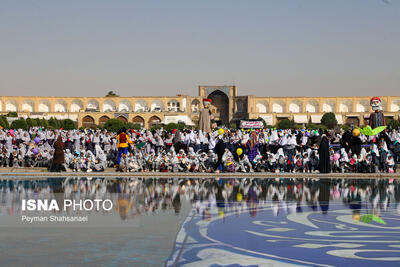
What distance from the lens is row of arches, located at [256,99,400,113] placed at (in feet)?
321

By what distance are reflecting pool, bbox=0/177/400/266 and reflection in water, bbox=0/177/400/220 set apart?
0.07ft

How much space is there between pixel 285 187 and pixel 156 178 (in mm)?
3835

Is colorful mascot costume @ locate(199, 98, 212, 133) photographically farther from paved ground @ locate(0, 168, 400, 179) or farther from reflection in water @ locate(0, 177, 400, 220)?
reflection in water @ locate(0, 177, 400, 220)

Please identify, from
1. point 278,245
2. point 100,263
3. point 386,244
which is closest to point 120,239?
point 100,263

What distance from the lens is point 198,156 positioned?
1720 cm

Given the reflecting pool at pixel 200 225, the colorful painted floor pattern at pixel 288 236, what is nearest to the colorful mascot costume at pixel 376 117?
the reflecting pool at pixel 200 225

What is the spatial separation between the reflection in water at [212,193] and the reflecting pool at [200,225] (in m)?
0.02

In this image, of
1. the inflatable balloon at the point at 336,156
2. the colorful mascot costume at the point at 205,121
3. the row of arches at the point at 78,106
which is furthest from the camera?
the row of arches at the point at 78,106

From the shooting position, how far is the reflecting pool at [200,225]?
6.11 metres

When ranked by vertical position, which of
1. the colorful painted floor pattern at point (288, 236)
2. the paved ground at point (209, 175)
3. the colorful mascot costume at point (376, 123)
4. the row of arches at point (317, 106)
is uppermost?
the row of arches at point (317, 106)

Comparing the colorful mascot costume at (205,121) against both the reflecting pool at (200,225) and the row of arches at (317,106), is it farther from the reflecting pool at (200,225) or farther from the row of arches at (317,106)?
the row of arches at (317,106)

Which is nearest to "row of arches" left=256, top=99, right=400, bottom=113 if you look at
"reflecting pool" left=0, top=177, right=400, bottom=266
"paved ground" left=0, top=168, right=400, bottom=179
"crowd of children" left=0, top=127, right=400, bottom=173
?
"crowd of children" left=0, top=127, right=400, bottom=173

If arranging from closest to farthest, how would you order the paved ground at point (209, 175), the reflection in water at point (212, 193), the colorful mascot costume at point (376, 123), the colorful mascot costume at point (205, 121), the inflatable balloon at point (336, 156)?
1. the reflection in water at point (212, 193)
2. the paved ground at point (209, 175)
3. the inflatable balloon at point (336, 156)
4. the colorful mascot costume at point (376, 123)
5. the colorful mascot costume at point (205, 121)

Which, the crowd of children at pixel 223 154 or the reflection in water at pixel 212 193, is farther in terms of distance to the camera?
the crowd of children at pixel 223 154
